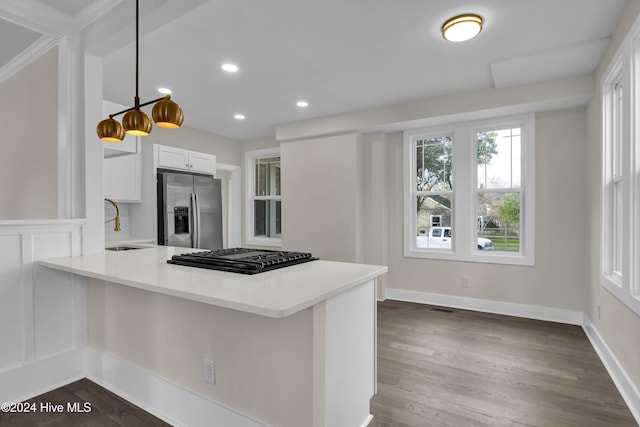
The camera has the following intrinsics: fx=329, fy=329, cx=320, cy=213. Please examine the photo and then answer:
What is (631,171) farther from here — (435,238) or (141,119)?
(141,119)

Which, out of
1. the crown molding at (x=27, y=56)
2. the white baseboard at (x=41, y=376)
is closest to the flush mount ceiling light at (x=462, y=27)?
the crown molding at (x=27, y=56)

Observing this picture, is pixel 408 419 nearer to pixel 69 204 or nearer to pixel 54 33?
pixel 69 204

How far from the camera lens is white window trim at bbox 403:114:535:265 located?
3.60 metres

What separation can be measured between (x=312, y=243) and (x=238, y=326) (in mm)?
3111

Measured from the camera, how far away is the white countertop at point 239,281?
3.60 ft

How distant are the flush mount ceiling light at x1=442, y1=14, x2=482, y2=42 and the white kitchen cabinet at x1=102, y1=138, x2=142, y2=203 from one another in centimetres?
313

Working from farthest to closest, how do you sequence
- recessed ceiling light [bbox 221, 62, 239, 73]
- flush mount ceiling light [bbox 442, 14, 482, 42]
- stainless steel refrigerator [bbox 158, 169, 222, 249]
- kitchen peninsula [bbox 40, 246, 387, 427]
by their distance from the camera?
1. stainless steel refrigerator [bbox 158, 169, 222, 249]
2. recessed ceiling light [bbox 221, 62, 239, 73]
3. flush mount ceiling light [bbox 442, 14, 482, 42]
4. kitchen peninsula [bbox 40, 246, 387, 427]

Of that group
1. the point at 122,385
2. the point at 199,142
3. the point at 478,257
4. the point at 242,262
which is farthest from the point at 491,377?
the point at 199,142

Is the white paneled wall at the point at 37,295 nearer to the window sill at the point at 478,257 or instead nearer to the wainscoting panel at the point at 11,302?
the wainscoting panel at the point at 11,302

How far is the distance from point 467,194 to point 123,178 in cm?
403

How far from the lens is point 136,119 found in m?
1.77

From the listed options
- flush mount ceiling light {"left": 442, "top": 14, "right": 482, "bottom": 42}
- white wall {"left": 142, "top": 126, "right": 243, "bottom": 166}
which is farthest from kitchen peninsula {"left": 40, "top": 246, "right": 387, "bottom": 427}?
white wall {"left": 142, "top": 126, "right": 243, "bottom": 166}

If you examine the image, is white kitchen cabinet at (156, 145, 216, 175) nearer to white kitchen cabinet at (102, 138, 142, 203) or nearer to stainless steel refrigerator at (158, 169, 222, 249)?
stainless steel refrigerator at (158, 169, 222, 249)

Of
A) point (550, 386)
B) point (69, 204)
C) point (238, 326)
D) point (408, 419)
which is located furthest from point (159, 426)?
point (550, 386)
